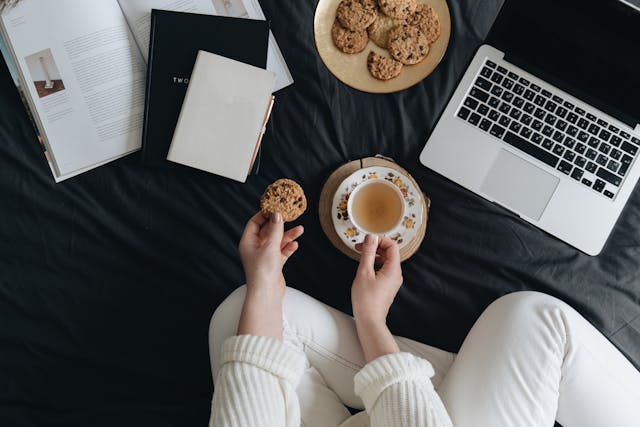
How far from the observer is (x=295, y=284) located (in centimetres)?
91

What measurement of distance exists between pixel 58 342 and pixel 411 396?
0.63 m

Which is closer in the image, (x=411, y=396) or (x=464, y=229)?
(x=411, y=396)

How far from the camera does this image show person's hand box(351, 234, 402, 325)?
0.81 meters

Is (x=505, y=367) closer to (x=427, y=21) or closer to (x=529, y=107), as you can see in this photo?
(x=529, y=107)

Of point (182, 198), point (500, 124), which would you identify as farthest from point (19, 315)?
point (500, 124)

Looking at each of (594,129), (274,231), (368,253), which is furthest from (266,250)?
(594,129)

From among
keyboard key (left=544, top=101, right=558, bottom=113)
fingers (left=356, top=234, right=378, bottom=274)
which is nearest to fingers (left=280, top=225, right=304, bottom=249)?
fingers (left=356, top=234, right=378, bottom=274)

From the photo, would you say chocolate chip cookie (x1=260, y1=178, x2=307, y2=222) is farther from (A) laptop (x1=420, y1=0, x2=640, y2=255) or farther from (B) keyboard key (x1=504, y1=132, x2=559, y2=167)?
(B) keyboard key (x1=504, y1=132, x2=559, y2=167)

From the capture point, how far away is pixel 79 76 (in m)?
0.89

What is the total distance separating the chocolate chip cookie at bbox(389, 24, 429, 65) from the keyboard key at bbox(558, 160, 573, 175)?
300mm

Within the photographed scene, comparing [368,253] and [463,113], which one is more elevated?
[463,113]

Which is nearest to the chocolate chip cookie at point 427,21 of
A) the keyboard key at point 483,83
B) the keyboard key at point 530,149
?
the keyboard key at point 483,83

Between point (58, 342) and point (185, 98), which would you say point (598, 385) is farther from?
point (58, 342)

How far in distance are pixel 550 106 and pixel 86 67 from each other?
80 centimetres
